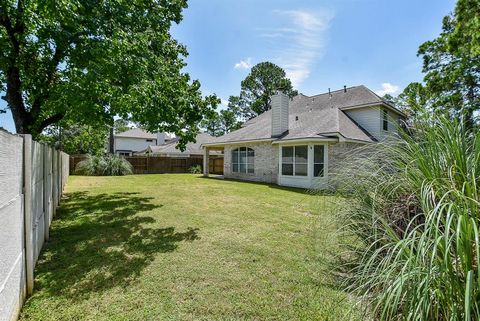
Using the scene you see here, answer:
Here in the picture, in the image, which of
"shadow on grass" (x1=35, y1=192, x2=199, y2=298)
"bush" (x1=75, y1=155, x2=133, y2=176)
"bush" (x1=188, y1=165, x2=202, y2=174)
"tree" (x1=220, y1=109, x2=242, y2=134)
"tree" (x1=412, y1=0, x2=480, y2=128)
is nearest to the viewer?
"shadow on grass" (x1=35, y1=192, x2=199, y2=298)

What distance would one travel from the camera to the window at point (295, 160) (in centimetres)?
1410

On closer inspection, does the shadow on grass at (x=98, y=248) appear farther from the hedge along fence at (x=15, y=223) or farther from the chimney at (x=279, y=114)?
the chimney at (x=279, y=114)

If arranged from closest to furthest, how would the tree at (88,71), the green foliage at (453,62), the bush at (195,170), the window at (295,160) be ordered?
the tree at (88,71) < the green foliage at (453,62) < the window at (295,160) < the bush at (195,170)

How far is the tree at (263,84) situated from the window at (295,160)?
72.9ft

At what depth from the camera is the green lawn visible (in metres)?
2.83

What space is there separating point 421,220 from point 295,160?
11.9m

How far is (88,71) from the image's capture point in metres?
6.57

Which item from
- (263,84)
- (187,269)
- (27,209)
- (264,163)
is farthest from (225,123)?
(27,209)

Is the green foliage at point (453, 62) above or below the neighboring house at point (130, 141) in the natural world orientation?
above

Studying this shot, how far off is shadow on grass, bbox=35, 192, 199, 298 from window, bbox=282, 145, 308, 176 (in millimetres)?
8843

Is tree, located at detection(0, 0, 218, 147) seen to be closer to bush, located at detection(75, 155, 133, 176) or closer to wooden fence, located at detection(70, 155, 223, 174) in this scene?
bush, located at detection(75, 155, 133, 176)

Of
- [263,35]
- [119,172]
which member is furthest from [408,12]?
[119,172]

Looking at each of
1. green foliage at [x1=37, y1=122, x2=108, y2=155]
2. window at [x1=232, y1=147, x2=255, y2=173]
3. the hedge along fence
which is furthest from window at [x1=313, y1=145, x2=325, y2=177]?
the hedge along fence

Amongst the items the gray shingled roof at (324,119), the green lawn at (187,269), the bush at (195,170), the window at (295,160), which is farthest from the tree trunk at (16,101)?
the bush at (195,170)
